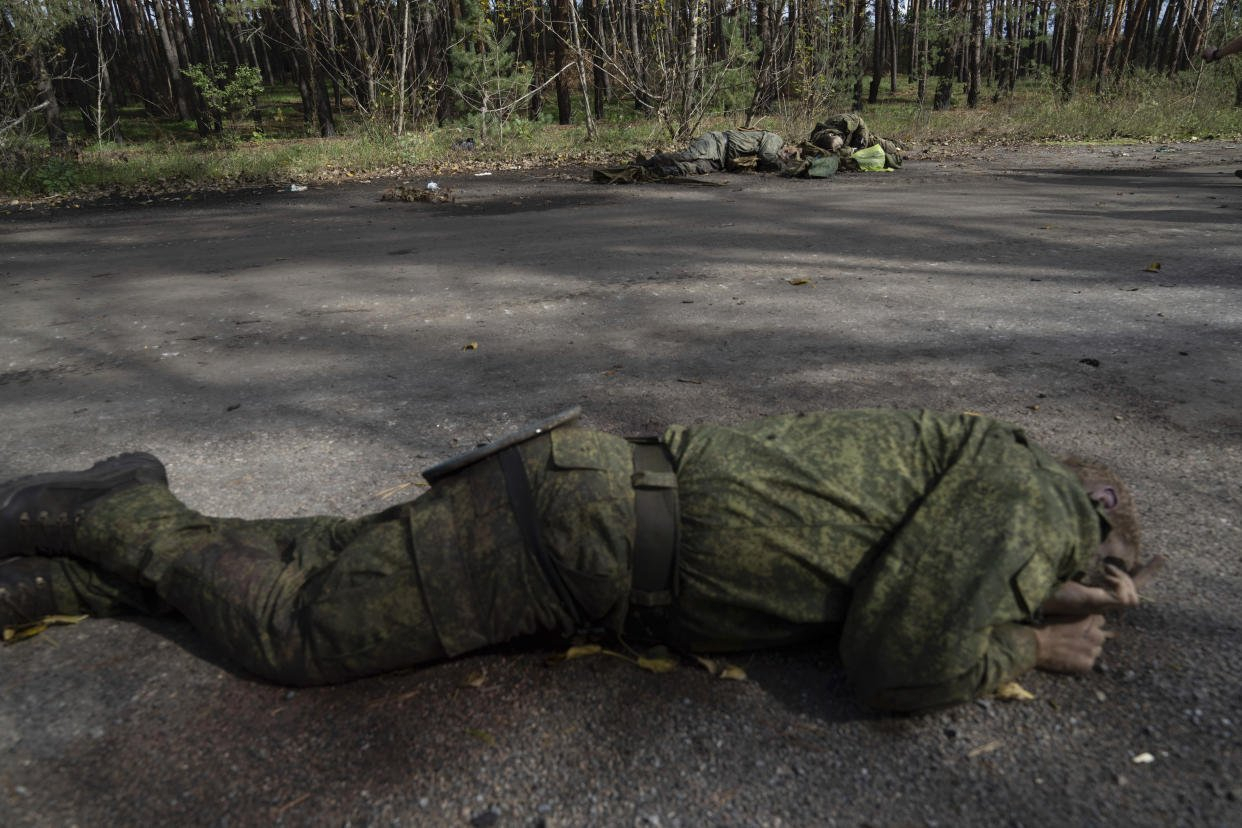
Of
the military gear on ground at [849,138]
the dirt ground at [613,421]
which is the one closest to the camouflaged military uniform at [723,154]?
the military gear on ground at [849,138]

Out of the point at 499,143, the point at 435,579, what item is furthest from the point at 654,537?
the point at 499,143

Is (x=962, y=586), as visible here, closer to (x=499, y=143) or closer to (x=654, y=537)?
(x=654, y=537)

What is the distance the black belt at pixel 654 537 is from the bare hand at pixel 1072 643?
0.83 meters

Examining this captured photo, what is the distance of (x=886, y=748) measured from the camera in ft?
6.14

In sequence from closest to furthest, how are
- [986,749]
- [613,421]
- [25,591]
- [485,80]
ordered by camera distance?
[986,749]
[25,591]
[613,421]
[485,80]

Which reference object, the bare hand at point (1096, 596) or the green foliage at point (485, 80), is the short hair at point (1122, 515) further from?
the green foliage at point (485, 80)

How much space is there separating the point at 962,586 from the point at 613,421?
1987 millimetres

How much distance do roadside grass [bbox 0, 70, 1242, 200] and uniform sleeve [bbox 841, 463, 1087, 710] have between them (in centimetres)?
1282

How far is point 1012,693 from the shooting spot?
199cm

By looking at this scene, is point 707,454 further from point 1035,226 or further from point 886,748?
point 1035,226

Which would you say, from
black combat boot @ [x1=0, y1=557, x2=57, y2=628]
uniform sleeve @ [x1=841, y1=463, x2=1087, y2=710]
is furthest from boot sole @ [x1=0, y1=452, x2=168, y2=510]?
uniform sleeve @ [x1=841, y1=463, x2=1087, y2=710]

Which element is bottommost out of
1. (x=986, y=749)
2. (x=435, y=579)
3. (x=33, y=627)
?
(x=986, y=749)

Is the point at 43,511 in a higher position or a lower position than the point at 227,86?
lower

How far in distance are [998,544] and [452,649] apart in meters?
1.18
